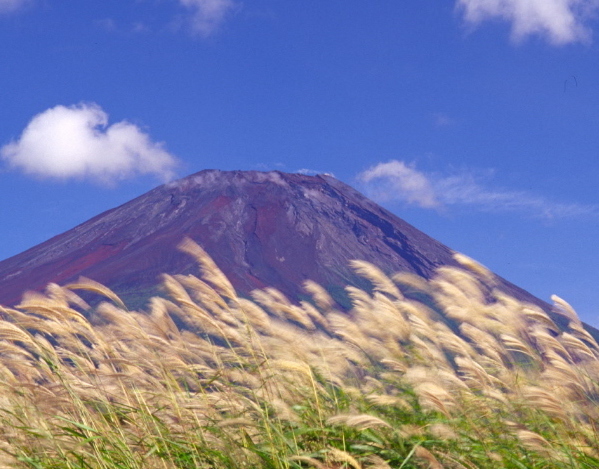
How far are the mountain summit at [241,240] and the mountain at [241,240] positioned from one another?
0.18 meters

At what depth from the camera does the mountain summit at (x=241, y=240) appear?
9612 cm

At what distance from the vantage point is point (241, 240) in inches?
4245

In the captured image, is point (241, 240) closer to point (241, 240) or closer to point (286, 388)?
point (241, 240)

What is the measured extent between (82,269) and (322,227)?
36479mm

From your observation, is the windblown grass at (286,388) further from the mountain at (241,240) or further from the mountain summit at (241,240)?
the mountain summit at (241,240)

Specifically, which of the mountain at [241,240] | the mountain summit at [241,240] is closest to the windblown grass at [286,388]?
the mountain at [241,240]

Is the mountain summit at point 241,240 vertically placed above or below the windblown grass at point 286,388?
above

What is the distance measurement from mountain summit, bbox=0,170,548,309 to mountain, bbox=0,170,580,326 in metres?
0.18

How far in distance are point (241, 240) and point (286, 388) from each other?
342ft

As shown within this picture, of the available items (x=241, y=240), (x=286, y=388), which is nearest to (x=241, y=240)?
(x=241, y=240)

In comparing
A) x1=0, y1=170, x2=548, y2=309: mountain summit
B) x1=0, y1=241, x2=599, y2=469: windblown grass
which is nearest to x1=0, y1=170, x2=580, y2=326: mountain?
x1=0, y1=170, x2=548, y2=309: mountain summit

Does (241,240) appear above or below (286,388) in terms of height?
above

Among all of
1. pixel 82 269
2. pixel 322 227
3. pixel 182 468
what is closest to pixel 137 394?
pixel 182 468

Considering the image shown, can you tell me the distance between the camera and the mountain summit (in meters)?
96.1
